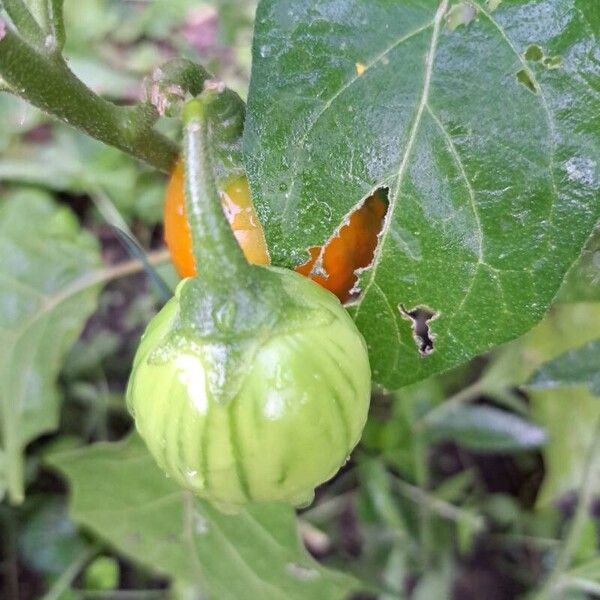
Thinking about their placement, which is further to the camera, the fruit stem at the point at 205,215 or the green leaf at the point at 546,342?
the green leaf at the point at 546,342

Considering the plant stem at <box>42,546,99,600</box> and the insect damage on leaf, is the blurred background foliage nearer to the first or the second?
the plant stem at <box>42,546,99,600</box>

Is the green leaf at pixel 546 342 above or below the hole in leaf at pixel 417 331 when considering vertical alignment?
below

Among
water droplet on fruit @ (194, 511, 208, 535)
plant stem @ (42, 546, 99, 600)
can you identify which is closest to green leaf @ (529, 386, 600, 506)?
water droplet on fruit @ (194, 511, 208, 535)

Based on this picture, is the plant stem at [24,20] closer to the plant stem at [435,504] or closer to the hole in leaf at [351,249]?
the hole in leaf at [351,249]

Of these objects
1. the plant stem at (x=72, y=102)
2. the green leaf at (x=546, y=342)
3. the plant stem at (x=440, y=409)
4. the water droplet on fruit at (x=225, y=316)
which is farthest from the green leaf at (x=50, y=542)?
the water droplet on fruit at (x=225, y=316)

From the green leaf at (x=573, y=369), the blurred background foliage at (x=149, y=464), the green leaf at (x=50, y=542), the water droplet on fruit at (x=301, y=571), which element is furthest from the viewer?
the green leaf at (x=50, y=542)

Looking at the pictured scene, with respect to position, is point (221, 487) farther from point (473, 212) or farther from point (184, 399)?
point (473, 212)
